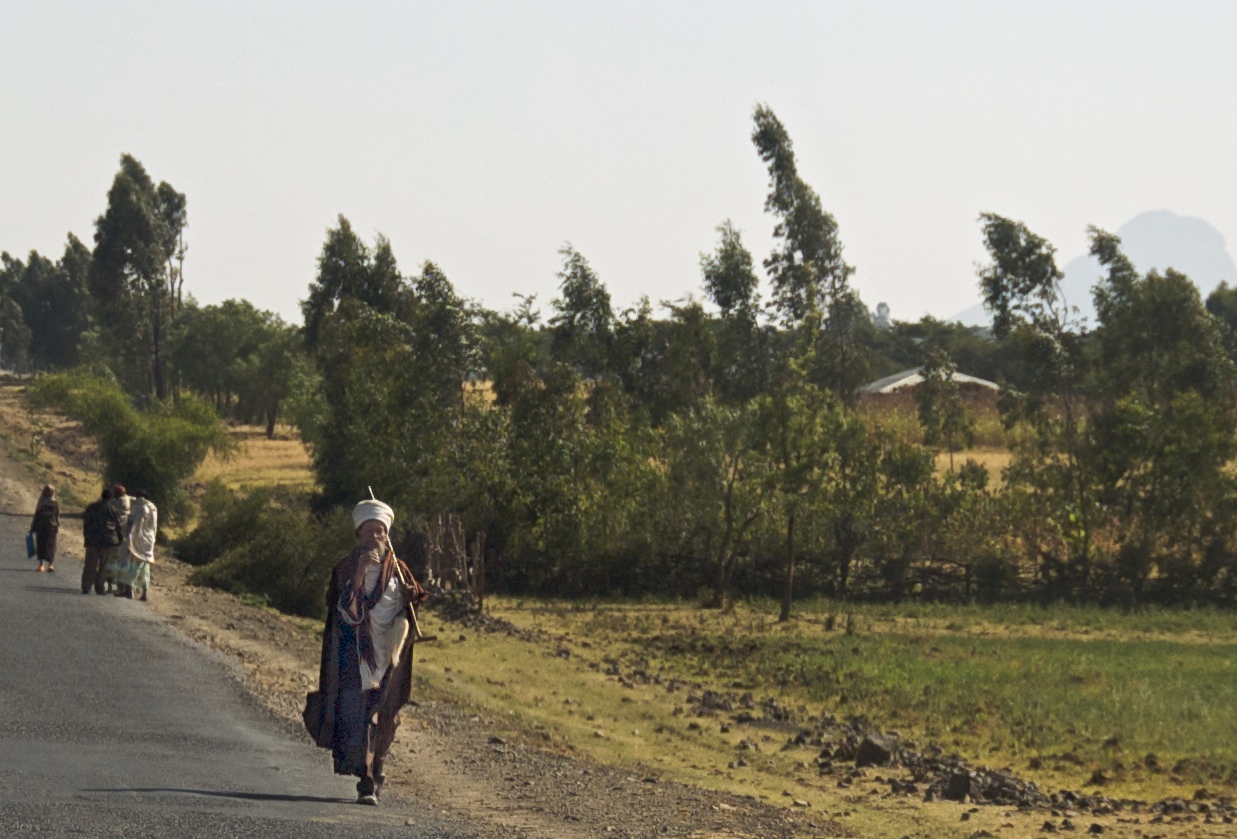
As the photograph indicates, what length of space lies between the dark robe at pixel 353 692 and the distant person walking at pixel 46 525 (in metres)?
17.0

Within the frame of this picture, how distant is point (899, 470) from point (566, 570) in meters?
9.26

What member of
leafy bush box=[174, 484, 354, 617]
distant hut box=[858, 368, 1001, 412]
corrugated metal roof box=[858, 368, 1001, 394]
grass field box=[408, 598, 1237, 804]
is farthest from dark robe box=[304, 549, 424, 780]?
corrugated metal roof box=[858, 368, 1001, 394]

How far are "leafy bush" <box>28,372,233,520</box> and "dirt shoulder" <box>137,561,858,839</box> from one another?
28606mm

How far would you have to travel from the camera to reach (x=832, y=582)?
38531mm

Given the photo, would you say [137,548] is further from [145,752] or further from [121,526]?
[145,752]

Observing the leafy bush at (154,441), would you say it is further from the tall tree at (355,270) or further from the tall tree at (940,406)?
the tall tree at (940,406)

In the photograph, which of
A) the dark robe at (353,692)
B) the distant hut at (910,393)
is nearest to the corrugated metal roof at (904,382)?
the distant hut at (910,393)

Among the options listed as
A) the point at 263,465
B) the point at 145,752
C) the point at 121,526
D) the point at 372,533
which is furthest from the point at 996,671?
the point at 263,465

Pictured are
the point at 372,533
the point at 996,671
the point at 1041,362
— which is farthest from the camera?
the point at 1041,362

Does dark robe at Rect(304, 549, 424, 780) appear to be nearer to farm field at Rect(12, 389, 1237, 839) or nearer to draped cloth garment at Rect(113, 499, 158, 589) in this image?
farm field at Rect(12, 389, 1237, 839)

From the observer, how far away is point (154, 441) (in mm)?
46438

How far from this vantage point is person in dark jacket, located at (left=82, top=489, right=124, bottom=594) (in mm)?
22172

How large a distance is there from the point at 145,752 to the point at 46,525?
50.4 ft

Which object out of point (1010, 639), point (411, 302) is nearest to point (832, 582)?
point (1010, 639)
